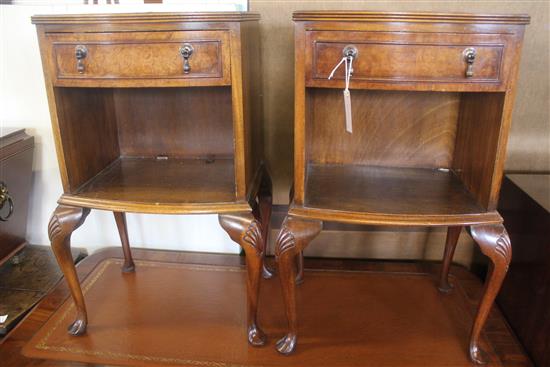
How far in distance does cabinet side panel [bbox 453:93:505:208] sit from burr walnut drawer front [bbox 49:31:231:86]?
55 centimetres

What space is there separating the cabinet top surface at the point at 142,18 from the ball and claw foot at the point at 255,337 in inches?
27.6

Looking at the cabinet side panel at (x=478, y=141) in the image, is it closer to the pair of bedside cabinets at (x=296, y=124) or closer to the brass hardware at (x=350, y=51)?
the pair of bedside cabinets at (x=296, y=124)

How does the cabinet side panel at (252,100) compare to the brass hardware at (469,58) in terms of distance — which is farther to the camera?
the cabinet side panel at (252,100)

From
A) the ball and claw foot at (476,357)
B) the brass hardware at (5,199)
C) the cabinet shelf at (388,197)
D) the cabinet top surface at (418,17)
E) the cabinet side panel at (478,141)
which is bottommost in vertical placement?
the ball and claw foot at (476,357)

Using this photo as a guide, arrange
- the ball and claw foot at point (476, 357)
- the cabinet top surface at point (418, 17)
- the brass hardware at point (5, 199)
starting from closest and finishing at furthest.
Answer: the cabinet top surface at point (418, 17) → the ball and claw foot at point (476, 357) → the brass hardware at point (5, 199)

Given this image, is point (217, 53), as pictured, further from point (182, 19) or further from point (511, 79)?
point (511, 79)

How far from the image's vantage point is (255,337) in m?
1.10

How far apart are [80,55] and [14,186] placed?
0.65m

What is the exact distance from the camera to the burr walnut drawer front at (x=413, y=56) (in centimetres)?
85

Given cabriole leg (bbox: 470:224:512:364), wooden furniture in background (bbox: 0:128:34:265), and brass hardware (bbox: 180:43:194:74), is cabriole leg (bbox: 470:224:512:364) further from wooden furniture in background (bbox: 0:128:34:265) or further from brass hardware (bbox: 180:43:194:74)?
wooden furniture in background (bbox: 0:128:34:265)

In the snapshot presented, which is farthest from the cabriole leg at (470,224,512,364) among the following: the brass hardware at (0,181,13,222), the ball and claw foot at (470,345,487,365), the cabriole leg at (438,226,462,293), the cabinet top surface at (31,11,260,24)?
the brass hardware at (0,181,13,222)

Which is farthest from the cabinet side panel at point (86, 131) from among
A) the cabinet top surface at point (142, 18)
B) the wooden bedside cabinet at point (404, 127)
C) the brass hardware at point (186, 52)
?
the wooden bedside cabinet at point (404, 127)

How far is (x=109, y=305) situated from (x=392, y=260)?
0.87m

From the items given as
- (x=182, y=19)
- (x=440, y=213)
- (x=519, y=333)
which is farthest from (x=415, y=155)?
(x=182, y=19)
